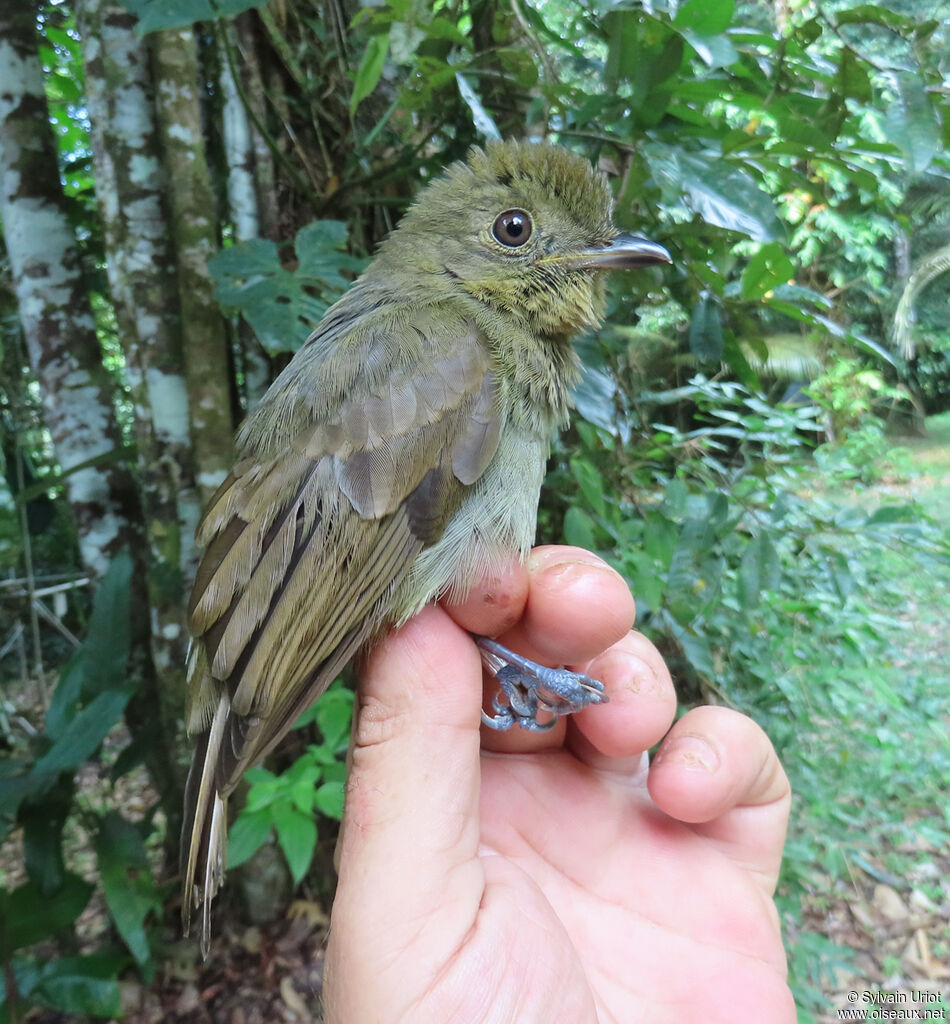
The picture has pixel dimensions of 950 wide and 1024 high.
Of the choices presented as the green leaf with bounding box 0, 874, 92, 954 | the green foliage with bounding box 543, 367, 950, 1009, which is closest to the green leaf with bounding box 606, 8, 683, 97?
the green foliage with bounding box 543, 367, 950, 1009

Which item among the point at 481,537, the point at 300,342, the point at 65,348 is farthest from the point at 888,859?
the point at 65,348

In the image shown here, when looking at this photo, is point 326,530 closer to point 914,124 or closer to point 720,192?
point 720,192

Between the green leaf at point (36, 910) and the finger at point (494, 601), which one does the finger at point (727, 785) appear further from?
the green leaf at point (36, 910)

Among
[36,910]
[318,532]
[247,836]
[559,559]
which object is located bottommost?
[36,910]

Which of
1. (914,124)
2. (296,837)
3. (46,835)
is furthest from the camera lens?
(46,835)

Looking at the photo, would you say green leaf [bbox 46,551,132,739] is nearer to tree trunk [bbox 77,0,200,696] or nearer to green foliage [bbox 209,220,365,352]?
tree trunk [bbox 77,0,200,696]

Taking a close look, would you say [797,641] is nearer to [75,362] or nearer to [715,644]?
[715,644]
